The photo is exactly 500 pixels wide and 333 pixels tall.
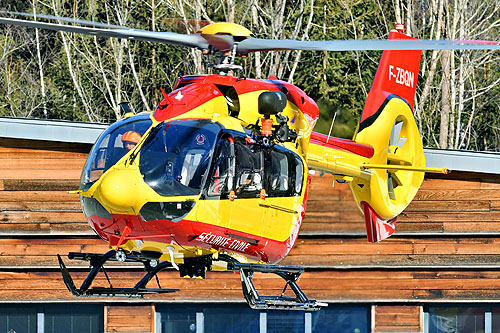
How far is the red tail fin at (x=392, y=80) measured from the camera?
1379cm

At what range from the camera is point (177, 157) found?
9914 mm

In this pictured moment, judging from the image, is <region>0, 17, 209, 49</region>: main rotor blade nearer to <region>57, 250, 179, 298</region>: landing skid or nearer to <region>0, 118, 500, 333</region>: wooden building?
<region>57, 250, 179, 298</region>: landing skid

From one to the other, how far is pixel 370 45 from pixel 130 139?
239 centimetres

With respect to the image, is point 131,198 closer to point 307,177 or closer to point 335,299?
point 307,177

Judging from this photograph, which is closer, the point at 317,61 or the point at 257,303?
the point at 257,303

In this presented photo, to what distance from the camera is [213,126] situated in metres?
10.2

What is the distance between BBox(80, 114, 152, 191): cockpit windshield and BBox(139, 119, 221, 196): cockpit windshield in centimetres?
19

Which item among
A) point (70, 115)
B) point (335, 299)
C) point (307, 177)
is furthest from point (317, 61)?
point (307, 177)

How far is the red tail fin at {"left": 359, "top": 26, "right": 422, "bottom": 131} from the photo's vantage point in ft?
45.2

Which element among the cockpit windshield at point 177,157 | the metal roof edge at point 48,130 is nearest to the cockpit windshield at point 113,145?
the cockpit windshield at point 177,157

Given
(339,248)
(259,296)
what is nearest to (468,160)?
(339,248)

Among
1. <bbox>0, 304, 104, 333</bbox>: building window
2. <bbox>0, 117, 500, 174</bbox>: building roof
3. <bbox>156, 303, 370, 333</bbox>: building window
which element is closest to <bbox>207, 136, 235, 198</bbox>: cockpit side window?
<bbox>0, 117, 500, 174</bbox>: building roof

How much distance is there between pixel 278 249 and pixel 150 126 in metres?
2.10

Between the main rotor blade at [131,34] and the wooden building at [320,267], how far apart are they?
4.67 m
